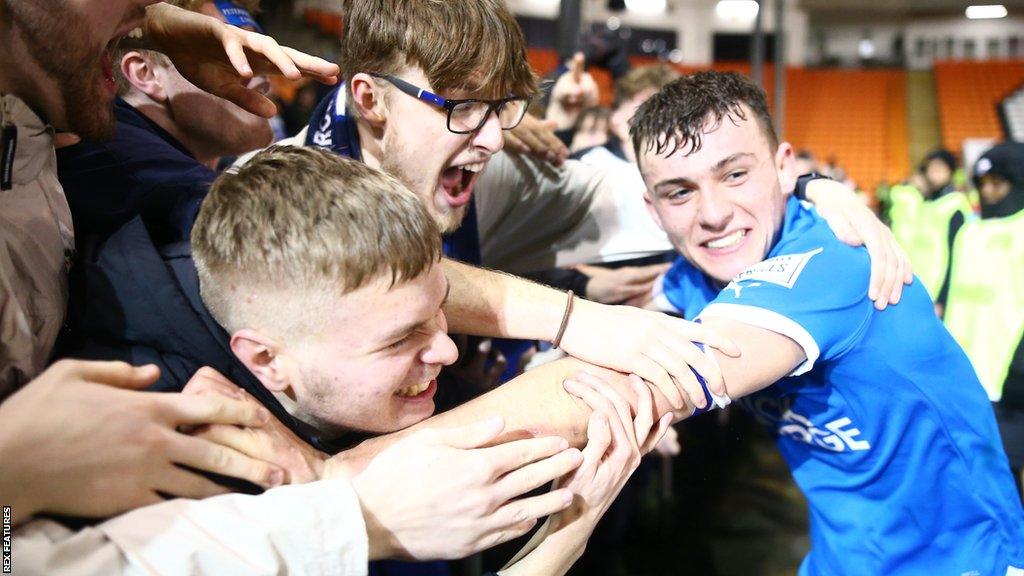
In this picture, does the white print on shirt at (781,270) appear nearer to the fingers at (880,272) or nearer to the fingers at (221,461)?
the fingers at (880,272)

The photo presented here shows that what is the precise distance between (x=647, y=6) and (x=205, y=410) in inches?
747

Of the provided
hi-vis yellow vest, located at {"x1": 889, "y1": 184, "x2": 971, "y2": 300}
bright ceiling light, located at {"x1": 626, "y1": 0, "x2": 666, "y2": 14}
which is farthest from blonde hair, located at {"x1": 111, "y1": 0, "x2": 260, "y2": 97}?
bright ceiling light, located at {"x1": 626, "y1": 0, "x2": 666, "y2": 14}

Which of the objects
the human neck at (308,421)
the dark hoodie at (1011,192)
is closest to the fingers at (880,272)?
the human neck at (308,421)

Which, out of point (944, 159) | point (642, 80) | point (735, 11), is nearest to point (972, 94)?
point (735, 11)

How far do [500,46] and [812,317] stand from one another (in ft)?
2.80

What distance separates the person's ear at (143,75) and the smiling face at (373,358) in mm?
1031

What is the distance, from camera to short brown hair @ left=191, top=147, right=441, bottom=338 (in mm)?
1085

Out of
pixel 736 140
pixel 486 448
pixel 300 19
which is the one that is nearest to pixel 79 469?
pixel 486 448

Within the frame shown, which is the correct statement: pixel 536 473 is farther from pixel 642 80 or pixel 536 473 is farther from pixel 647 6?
pixel 647 6

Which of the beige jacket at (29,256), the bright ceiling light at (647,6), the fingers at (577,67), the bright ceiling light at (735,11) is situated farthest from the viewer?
the bright ceiling light at (735,11)

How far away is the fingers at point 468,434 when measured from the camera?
3.64ft

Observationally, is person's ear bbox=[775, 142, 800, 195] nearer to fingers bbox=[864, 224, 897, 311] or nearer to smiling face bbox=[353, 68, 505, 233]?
fingers bbox=[864, 224, 897, 311]

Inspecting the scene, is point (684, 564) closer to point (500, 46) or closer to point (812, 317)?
point (812, 317)

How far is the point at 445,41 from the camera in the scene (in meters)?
1.63
